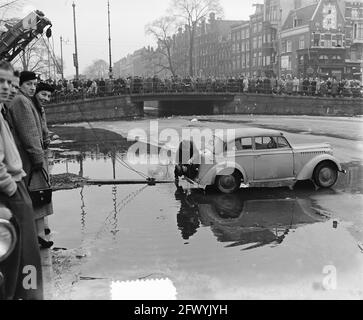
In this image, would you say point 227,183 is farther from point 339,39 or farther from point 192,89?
point 339,39

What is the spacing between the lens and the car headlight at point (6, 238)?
8.98 ft

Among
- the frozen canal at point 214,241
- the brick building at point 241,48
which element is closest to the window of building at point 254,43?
the brick building at point 241,48

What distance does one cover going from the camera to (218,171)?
9.21 meters

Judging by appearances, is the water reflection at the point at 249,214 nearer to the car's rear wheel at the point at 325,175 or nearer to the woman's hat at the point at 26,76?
the car's rear wheel at the point at 325,175

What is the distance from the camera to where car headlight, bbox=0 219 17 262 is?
274 cm

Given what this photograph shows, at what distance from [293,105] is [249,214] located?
31940 millimetres

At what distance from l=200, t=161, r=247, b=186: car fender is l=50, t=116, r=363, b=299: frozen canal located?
0.31m

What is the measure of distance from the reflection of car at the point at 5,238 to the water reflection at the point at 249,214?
11.8 ft

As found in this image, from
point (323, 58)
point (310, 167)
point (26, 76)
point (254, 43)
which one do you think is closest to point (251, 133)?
point (310, 167)

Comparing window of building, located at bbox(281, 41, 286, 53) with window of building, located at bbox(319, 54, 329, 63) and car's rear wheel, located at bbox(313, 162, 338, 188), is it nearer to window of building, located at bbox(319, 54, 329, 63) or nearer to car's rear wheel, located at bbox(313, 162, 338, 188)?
window of building, located at bbox(319, 54, 329, 63)

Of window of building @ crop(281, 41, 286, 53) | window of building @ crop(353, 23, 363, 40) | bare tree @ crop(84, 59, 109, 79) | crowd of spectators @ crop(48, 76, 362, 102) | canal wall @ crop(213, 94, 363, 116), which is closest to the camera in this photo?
crowd of spectators @ crop(48, 76, 362, 102)

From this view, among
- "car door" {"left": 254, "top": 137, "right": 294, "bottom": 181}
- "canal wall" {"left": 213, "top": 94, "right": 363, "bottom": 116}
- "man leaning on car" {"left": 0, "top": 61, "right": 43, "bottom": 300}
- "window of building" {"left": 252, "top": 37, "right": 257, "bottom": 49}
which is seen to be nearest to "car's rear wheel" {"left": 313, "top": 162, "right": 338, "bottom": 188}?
"car door" {"left": 254, "top": 137, "right": 294, "bottom": 181}

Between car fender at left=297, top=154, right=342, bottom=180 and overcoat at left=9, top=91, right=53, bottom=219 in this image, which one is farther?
car fender at left=297, top=154, right=342, bottom=180
